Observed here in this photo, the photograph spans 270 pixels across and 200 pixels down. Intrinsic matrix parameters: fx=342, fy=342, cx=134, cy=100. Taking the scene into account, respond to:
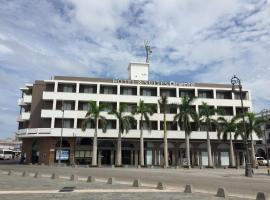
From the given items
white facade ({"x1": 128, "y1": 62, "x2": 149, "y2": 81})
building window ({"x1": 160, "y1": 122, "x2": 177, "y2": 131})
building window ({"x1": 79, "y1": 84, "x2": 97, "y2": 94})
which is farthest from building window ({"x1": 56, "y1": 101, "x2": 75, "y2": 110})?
building window ({"x1": 160, "y1": 122, "x2": 177, "y2": 131})

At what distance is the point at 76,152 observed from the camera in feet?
213

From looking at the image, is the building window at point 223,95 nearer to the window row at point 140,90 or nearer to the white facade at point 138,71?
the window row at point 140,90

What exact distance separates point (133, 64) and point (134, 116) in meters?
14.8

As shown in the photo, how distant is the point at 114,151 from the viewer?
218 ft

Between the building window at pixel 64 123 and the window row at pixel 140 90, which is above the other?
the window row at pixel 140 90

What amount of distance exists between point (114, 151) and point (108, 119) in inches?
249

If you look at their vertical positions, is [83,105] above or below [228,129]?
above

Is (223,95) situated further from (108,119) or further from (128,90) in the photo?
(108,119)

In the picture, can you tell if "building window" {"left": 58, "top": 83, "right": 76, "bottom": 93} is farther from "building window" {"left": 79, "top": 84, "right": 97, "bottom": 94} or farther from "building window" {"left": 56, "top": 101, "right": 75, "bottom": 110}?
"building window" {"left": 56, "top": 101, "right": 75, "bottom": 110}

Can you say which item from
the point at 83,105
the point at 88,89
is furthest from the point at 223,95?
the point at 83,105

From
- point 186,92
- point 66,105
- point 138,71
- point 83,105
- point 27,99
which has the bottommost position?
point 66,105

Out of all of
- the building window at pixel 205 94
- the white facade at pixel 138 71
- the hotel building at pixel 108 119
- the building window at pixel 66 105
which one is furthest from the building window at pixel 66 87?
the building window at pixel 205 94

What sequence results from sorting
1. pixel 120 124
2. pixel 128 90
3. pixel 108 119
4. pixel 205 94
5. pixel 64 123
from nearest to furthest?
pixel 120 124 → pixel 64 123 → pixel 108 119 → pixel 128 90 → pixel 205 94

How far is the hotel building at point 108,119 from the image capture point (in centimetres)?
6450
